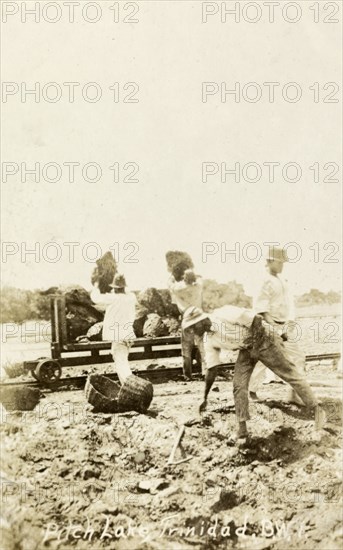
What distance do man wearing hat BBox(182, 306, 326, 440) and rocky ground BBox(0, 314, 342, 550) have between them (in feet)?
0.37

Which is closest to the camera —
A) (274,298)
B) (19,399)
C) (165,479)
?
(165,479)

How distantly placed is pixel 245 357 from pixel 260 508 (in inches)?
42.0

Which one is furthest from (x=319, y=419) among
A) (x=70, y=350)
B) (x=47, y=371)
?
(x=47, y=371)

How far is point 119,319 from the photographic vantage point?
163 inches

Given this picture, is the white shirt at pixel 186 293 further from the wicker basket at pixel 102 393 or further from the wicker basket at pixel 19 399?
the wicker basket at pixel 19 399

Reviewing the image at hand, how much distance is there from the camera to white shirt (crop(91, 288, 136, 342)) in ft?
13.5

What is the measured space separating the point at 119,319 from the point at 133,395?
0.56 m

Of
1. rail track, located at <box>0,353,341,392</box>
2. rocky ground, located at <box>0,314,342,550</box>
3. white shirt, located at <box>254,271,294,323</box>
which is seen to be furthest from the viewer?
white shirt, located at <box>254,271,294,323</box>

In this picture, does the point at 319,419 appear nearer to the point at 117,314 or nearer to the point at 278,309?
the point at 278,309

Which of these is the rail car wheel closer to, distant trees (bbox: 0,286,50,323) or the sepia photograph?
the sepia photograph

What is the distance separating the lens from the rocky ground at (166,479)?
12.7 feet

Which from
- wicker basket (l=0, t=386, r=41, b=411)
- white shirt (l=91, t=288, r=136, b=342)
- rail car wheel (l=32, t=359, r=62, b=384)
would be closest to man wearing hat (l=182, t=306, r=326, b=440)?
white shirt (l=91, t=288, r=136, b=342)

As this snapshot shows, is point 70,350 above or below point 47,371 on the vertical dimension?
above

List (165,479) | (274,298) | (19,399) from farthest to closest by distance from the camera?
(274,298), (19,399), (165,479)
